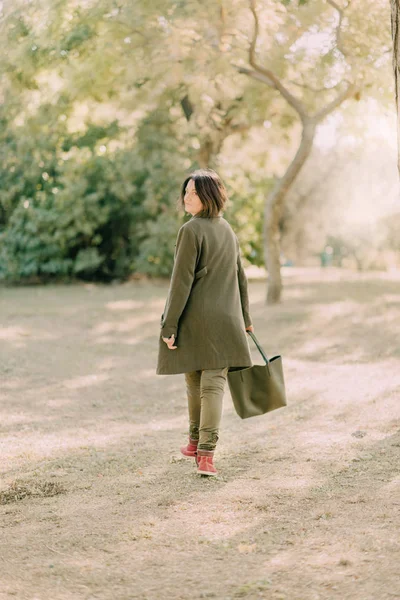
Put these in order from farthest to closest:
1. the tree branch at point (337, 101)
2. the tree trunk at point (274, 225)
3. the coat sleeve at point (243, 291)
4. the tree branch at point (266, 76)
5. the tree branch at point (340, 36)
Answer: the tree trunk at point (274, 225)
the tree branch at point (337, 101)
the tree branch at point (266, 76)
the tree branch at point (340, 36)
the coat sleeve at point (243, 291)

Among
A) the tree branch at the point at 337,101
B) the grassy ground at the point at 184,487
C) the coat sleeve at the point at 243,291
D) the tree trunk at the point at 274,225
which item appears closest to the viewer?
the grassy ground at the point at 184,487

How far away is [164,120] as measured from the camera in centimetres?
1942

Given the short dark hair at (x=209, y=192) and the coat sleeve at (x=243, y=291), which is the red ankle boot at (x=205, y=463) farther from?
the short dark hair at (x=209, y=192)

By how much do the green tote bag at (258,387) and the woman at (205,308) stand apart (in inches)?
8.6

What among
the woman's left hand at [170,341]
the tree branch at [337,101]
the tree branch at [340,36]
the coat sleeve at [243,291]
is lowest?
the woman's left hand at [170,341]

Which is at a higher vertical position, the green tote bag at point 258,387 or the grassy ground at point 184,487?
the green tote bag at point 258,387

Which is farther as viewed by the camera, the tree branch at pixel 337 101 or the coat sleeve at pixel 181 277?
the tree branch at pixel 337 101

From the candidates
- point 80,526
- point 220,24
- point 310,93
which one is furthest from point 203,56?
point 80,526

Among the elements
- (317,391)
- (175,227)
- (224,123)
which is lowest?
(317,391)

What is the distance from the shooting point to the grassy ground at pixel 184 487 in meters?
3.40

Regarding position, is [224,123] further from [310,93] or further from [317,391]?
[317,391]

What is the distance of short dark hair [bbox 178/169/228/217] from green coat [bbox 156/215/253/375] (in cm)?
6

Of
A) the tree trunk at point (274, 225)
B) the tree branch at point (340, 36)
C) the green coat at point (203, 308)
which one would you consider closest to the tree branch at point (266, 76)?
the tree trunk at point (274, 225)

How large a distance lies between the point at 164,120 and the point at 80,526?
1637 centimetres
